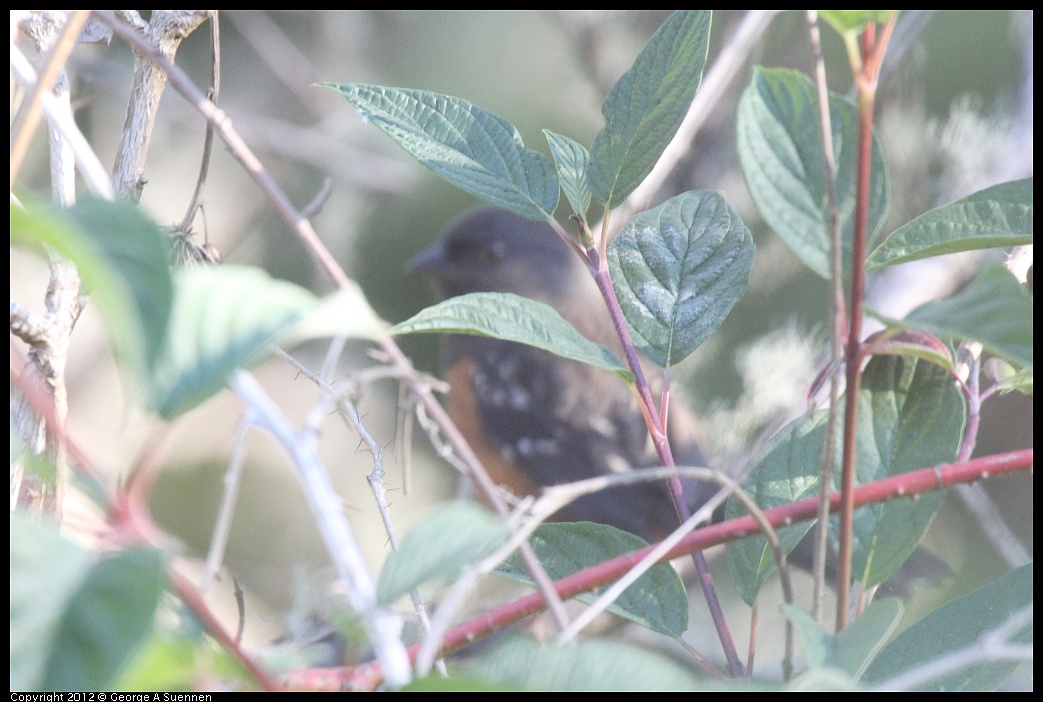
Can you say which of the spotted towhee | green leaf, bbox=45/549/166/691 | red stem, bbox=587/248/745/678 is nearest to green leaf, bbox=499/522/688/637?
red stem, bbox=587/248/745/678

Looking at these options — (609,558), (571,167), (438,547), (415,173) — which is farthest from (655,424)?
(415,173)

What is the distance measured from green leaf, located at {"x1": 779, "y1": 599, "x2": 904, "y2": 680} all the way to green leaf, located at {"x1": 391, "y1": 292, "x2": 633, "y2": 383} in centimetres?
23

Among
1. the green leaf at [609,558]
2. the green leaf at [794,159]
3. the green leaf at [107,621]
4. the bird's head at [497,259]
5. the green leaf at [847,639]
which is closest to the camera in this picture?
the green leaf at [107,621]

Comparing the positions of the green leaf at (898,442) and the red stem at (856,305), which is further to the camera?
the green leaf at (898,442)

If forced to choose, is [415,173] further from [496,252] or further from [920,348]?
[920,348]

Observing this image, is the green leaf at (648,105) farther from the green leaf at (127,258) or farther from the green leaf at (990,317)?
the green leaf at (127,258)

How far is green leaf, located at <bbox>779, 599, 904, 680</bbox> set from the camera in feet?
1.54

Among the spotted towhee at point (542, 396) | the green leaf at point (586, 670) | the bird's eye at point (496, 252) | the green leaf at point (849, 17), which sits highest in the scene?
the green leaf at point (849, 17)

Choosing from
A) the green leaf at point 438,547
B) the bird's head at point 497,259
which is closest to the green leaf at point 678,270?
the green leaf at point 438,547

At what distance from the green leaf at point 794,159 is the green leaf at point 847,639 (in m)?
0.21

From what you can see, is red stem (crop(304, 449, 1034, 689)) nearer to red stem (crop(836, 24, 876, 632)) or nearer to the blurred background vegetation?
red stem (crop(836, 24, 876, 632))

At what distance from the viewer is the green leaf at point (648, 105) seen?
0.68m

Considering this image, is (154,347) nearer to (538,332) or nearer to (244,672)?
(244,672)
